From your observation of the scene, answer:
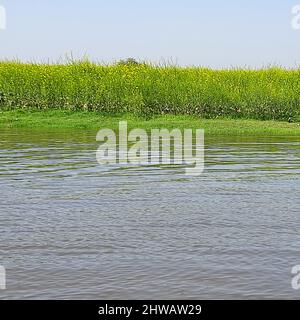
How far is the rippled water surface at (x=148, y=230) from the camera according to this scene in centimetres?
630

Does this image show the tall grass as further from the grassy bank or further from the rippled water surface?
the rippled water surface

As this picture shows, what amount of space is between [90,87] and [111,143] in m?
11.2

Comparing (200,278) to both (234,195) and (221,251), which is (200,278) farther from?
(234,195)

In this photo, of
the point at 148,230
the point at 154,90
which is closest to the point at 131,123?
the point at 154,90

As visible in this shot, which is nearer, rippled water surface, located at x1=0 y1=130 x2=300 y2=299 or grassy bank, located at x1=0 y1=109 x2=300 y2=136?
rippled water surface, located at x1=0 y1=130 x2=300 y2=299

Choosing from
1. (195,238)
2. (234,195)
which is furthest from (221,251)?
(234,195)

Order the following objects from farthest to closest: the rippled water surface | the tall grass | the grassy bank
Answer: the tall grass, the grassy bank, the rippled water surface

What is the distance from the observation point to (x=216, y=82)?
2941cm

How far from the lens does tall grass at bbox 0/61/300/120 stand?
28.9 m

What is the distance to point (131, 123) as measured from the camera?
2622 centimetres

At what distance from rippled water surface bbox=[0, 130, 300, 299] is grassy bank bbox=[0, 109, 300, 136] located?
9.47 metres

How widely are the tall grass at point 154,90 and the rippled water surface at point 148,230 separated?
48.5ft

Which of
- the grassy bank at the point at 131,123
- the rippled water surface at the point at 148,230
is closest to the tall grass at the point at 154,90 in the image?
the grassy bank at the point at 131,123

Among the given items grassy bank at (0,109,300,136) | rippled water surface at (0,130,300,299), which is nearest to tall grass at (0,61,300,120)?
grassy bank at (0,109,300,136)
